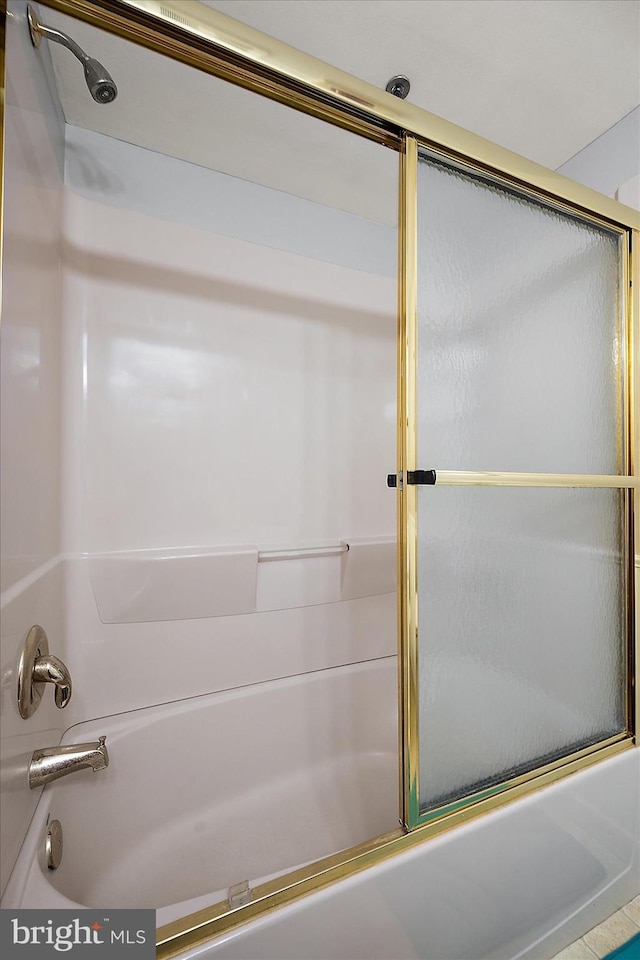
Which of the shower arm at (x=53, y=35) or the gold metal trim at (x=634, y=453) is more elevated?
the shower arm at (x=53, y=35)

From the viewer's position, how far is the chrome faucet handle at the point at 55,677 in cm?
93

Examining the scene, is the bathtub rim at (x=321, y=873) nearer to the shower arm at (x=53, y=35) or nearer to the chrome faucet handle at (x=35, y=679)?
the chrome faucet handle at (x=35, y=679)

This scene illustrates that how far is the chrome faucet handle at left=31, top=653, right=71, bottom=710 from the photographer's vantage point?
0.93 m

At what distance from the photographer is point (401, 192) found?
95 centimetres

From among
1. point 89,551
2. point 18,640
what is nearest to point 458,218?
point 18,640

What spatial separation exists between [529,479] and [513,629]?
0.35 m

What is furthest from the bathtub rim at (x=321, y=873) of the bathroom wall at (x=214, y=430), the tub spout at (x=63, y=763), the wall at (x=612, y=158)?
the wall at (x=612, y=158)

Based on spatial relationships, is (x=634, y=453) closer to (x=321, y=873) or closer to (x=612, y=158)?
(x=612, y=158)

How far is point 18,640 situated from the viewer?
3.05ft

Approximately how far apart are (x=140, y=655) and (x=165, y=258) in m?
1.34

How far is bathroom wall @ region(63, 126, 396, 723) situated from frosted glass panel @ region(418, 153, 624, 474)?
0.91 m

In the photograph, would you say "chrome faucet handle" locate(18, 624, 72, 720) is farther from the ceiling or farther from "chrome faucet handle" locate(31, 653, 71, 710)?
the ceiling

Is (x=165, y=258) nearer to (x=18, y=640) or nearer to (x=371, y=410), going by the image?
(x=371, y=410)

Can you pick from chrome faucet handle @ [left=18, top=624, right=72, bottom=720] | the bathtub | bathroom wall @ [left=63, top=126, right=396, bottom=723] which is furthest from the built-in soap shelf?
chrome faucet handle @ [left=18, top=624, right=72, bottom=720]
